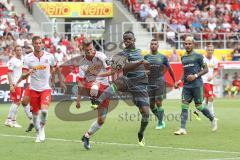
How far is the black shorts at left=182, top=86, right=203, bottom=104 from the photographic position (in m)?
19.4

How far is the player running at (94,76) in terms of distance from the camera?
16.0 m

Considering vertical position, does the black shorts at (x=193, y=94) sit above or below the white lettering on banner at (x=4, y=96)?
above

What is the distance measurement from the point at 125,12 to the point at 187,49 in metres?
28.7

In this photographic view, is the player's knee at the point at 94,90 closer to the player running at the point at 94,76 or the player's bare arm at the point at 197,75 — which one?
the player running at the point at 94,76

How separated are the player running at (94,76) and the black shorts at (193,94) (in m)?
2.88

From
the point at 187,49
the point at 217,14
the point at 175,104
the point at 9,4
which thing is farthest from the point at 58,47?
the point at 187,49

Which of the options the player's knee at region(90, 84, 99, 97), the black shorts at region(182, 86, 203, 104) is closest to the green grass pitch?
the black shorts at region(182, 86, 203, 104)

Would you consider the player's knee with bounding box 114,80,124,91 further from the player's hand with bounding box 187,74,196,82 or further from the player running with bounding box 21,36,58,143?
the player's hand with bounding box 187,74,196,82

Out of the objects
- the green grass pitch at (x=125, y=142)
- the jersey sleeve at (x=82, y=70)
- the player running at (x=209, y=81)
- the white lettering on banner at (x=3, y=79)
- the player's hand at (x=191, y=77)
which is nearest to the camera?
the green grass pitch at (x=125, y=142)

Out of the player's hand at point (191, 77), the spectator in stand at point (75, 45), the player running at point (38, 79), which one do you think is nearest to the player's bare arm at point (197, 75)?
the player's hand at point (191, 77)

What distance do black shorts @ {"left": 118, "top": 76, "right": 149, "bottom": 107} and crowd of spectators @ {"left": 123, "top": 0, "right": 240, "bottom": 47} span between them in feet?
93.7

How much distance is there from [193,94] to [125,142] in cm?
291

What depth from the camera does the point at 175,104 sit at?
1262 inches

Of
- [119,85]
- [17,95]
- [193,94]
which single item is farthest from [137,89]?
[17,95]
